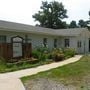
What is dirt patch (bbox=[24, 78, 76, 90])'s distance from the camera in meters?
10.3

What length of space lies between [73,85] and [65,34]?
26.5 metres

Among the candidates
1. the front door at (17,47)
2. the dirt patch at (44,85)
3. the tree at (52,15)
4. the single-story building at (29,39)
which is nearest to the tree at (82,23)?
the tree at (52,15)

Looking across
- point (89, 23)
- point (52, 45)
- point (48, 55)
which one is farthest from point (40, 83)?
point (89, 23)

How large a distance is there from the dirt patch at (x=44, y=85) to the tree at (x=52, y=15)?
5025cm

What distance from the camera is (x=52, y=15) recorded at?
205 ft

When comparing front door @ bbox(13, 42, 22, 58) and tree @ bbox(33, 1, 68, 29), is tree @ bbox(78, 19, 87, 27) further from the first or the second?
front door @ bbox(13, 42, 22, 58)

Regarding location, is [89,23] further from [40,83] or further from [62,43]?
[40,83]

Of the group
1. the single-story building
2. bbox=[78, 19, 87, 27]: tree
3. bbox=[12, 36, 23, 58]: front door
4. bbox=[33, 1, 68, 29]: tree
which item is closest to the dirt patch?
the single-story building

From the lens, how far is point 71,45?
122ft

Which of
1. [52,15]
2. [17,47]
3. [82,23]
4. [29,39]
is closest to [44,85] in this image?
[17,47]

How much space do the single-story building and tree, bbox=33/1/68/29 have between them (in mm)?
20710

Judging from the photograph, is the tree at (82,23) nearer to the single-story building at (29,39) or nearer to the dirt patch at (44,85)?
the single-story building at (29,39)

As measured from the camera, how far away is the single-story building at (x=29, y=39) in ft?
68.0

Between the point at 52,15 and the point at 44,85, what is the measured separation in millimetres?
52565
